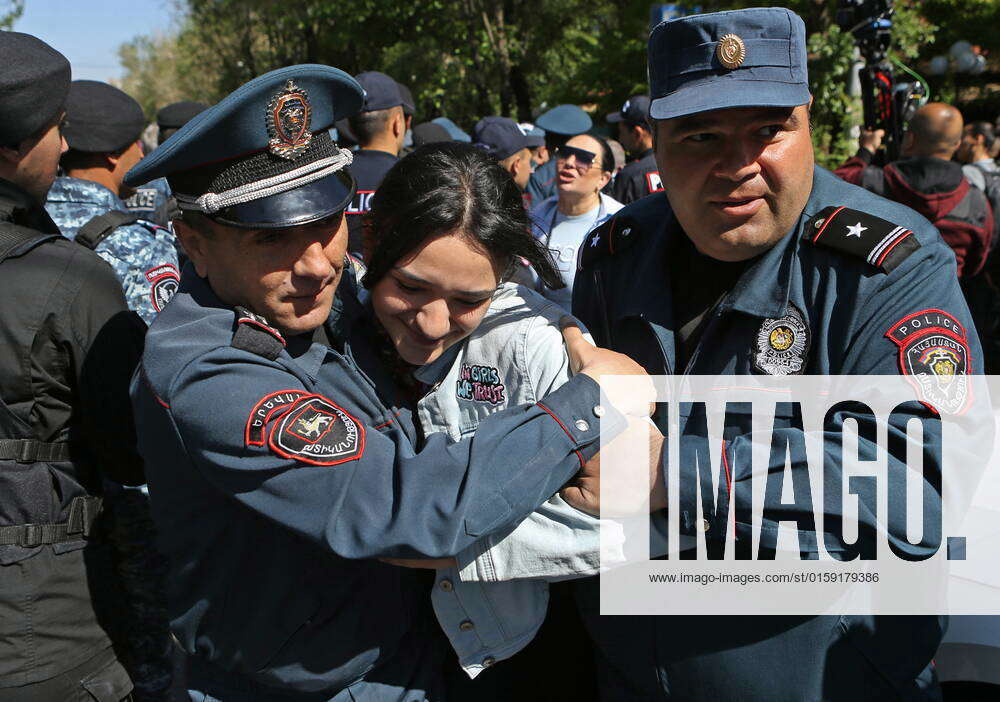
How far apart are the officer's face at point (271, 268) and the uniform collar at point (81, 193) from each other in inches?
80.5

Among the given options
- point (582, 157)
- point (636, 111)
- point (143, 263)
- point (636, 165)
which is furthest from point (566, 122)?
point (143, 263)

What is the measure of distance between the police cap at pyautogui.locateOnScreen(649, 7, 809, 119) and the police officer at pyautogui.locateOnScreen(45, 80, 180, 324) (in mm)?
1894

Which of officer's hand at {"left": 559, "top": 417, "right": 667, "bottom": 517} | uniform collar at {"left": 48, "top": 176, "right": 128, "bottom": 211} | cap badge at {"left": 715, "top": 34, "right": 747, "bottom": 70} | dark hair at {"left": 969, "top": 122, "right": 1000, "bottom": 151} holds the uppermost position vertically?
cap badge at {"left": 715, "top": 34, "right": 747, "bottom": 70}

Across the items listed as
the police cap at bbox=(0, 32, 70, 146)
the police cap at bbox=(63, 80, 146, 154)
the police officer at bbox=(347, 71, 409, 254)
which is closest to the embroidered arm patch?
the police cap at bbox=(0, 32, 70, 146)

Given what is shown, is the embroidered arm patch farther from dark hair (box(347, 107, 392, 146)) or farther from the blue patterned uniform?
Result: dark hair (box(347, 107, 392, 146))

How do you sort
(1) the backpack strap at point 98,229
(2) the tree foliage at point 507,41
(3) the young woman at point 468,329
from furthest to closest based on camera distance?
(2) the tree foliage at point 507,41 < (1) the backpack strap at point 98,229 < (3) the young woman at point 468,329

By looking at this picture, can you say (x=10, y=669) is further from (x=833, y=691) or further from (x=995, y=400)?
(x=995, y=400)

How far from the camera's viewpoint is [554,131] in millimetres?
6816

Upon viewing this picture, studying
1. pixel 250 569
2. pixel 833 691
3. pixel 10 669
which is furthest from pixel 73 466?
pixel 833 691

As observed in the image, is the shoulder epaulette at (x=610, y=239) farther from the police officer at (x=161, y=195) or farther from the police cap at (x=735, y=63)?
the police officer at (x=161, y=195)

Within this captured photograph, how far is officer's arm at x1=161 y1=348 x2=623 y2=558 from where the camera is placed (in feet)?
4.49

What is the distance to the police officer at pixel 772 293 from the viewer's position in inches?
61.2

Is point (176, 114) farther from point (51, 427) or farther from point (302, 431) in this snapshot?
point (302, 431)

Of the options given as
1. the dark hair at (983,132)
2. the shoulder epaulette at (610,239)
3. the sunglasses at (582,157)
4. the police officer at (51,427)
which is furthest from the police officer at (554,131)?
the police officer at (51,427)
